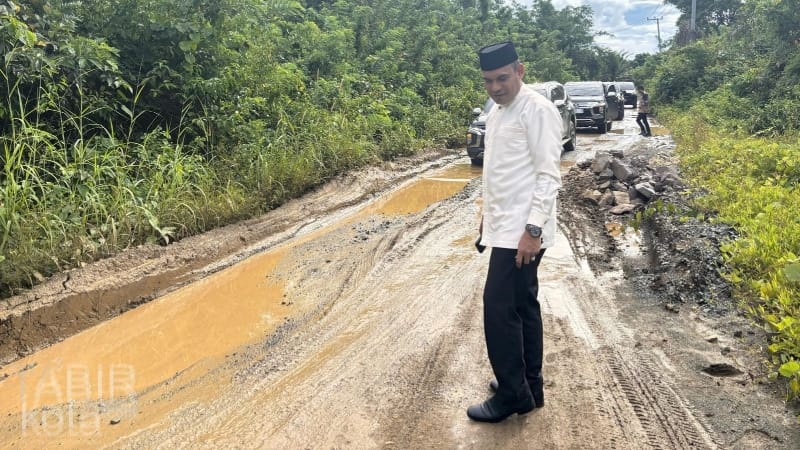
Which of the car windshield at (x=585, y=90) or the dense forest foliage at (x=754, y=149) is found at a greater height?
the car windshield at (x=585, y=90)

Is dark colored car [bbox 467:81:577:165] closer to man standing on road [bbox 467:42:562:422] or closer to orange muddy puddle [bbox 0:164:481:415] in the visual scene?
orange muddy puddle [bbox 0:164:481:415]

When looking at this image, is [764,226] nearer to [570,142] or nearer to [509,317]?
[509,317]

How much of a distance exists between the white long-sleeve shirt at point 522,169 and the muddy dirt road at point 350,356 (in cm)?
111

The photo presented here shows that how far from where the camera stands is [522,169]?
106 inches

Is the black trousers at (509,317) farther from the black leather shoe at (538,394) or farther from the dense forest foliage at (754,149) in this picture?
the dense forest foliage at (754,149)

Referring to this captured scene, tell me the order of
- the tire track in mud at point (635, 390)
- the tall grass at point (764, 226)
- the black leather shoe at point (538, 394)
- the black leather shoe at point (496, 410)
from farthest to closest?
the tall grass at point (764, 226), the black leather shoe at point (538, 394), the black leather shoe at point (496, 410), the tire track in mud at point (635, 390)

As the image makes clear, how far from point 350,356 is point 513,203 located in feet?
5.78

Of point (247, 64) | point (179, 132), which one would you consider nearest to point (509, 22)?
point (247, 64)

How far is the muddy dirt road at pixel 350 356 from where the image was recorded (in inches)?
115

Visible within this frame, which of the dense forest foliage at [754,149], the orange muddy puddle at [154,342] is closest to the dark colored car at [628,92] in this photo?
the dense forest foliage at [754,149]

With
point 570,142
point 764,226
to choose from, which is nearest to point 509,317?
point 764,226

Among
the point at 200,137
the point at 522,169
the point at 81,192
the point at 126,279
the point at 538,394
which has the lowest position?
the point at 538,394

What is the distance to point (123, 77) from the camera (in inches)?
302

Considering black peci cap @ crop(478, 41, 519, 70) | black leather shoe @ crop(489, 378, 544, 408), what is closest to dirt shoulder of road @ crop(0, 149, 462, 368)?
black leather shoe @ crop(489, 378, 544, 408)
